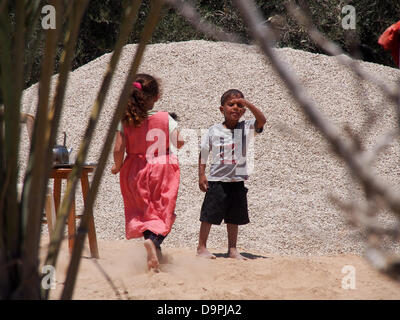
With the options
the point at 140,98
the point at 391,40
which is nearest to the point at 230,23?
the point at 391,40

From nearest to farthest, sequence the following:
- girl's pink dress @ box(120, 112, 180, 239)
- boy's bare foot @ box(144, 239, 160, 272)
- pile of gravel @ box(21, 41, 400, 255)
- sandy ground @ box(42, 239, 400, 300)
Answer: sandy ground @ box(42, 239, 400, 300)
boy's bare foot @ box(144, 239, 160, 272)
girl's pink dress @ box(120, 112, 180, 239)
pile of gravel @ box(21, 41, 400, 255)

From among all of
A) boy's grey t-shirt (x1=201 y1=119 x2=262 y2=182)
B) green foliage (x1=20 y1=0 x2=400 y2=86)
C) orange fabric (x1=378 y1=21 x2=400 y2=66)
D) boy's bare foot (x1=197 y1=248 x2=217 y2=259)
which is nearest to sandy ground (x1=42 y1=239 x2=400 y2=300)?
boy's bare foot (x1=197 y1=248 x2=217 y2=259)

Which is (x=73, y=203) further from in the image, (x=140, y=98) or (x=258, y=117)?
(x=258, y=117)

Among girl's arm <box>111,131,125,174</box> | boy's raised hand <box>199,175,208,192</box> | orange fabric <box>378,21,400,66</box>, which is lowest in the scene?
boy's raised hand <box>199,175,208,192</box>

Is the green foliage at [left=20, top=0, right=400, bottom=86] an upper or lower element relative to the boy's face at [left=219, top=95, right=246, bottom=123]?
upper

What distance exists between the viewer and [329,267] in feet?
14.6

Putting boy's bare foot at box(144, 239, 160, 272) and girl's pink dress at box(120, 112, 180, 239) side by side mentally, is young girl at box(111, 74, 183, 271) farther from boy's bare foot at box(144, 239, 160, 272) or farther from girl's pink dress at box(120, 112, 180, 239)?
boy's bare foot at box(144, 239, 160, 272)

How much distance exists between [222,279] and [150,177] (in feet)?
2.80

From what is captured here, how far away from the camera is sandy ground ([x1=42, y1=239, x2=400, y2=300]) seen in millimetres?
3275

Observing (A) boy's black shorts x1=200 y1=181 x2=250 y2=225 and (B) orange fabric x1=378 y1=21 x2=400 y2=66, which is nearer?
(B) orange fabric x1=378 y1=21 x2=400 y2=66

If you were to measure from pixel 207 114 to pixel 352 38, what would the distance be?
7.47 metres

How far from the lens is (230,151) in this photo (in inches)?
183

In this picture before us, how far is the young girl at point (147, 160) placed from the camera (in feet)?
13.6
